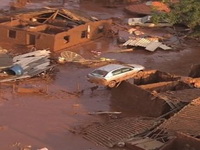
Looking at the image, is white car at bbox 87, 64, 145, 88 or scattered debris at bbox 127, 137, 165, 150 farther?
white car at bbox 87, 64, 145, 88

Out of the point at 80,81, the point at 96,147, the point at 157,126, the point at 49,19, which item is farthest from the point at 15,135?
the point at 49,19

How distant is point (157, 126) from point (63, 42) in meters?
13.0

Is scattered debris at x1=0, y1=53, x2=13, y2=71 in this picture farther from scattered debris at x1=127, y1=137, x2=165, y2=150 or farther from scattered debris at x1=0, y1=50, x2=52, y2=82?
scattered debris at x1=127, y1=137, x2=165, y2=150

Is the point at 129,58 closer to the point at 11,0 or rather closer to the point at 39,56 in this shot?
the point at 39,56

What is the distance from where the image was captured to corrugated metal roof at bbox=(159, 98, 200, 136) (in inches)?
717

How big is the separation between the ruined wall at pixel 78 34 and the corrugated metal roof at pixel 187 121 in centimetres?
1260

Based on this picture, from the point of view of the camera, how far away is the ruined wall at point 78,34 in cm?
3050

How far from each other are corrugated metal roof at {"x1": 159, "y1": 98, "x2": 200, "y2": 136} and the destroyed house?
12.5 m

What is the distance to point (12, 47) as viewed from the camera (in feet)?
102

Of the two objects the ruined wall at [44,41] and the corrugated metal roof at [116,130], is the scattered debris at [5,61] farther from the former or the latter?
the corrugated metal roof at [116,130]

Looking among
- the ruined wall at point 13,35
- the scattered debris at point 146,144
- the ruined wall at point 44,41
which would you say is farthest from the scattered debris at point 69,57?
the scattered debris at point 146,144

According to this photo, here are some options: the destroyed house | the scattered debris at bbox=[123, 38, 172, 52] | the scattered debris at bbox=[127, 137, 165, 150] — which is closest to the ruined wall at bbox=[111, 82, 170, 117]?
the scattered debris at bbox=[127, 137, 165, 150]

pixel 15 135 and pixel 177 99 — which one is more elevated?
pixel 177 99

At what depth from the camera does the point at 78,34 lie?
32156mm
